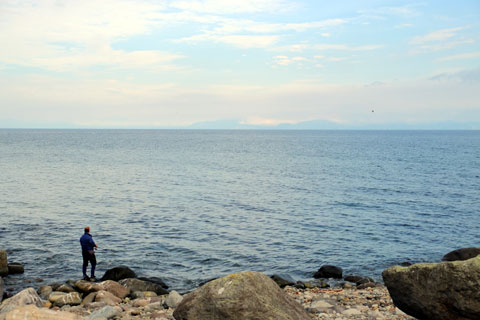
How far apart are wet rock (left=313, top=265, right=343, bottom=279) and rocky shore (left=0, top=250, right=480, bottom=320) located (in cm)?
6

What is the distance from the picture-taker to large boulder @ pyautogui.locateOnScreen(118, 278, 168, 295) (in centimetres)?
2168

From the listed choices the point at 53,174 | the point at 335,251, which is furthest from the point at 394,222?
the point at 53,174

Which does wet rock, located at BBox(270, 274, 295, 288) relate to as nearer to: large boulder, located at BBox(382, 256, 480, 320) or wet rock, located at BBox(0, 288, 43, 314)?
large boulder, located at BBox(382, 256, 480, 320)

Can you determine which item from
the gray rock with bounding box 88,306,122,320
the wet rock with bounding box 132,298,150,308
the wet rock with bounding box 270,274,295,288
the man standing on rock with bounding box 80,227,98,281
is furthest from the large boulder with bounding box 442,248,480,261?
the man standing on rock with bounding box 80,227,98,281

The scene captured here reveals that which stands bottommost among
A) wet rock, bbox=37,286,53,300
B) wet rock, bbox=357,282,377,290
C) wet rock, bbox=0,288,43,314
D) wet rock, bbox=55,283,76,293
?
wet rock, bbox=357,282,377,290

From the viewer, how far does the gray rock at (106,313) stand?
53.6 ft

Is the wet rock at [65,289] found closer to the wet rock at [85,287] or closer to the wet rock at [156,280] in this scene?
the wet rock at [85,287]

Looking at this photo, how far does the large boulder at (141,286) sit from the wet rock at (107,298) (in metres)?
1.60

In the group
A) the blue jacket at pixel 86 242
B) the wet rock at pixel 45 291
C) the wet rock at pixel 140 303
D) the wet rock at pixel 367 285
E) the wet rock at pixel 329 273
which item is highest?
the blue jacket at pixel 86 242

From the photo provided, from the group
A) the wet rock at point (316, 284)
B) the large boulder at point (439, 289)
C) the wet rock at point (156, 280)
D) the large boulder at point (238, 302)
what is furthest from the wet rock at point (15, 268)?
the large boulder at point (439, 289)

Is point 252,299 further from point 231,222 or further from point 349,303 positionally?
point 231,222

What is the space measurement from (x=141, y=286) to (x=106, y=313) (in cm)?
515

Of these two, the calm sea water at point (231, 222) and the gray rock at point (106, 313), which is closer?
the gray rock at point (106, 313)

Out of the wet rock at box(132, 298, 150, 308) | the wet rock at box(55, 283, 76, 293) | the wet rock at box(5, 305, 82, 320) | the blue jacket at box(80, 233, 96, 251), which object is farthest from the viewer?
the blue jacket at box(80, 233, 96, 251)
